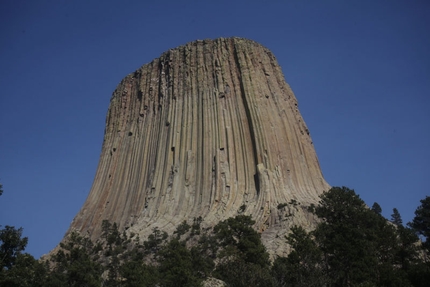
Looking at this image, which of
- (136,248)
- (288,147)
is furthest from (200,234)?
(288,147)

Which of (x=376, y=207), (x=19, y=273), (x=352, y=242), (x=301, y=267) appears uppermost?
(x=376, y=207)

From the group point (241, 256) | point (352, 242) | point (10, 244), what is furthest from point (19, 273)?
point (352, 242)

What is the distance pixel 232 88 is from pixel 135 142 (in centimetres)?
1274

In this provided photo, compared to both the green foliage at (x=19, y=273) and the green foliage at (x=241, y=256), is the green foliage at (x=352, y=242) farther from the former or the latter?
the green foliage at (x=19, y=273)

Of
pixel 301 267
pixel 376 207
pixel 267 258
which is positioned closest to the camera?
pixel 301 267

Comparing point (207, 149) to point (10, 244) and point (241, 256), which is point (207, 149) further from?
point (10, 244)

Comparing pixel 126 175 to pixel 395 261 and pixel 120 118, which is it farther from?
pixel 395 261

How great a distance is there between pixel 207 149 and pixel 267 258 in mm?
19532

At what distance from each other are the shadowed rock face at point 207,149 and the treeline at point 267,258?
169 inches

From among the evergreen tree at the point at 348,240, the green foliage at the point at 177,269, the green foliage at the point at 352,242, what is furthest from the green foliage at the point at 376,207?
the green foliage at the point at 177,269

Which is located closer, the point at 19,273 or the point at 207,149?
the point at 19,273

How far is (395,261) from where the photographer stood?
1199 inches

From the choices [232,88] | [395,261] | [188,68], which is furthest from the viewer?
[188,68]

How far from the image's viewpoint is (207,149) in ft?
160
